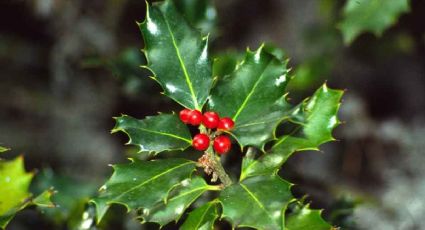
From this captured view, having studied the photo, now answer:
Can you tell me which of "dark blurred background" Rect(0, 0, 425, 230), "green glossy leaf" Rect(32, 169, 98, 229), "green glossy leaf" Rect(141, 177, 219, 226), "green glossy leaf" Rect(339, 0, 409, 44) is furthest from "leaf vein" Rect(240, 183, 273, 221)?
"dark blurred background" Rect(0, 0, 425, 230)

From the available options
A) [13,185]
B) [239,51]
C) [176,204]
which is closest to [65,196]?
[13,185]

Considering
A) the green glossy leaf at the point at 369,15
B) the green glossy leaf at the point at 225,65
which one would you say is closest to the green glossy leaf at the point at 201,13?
the green glossy leaf at the point at 225,65

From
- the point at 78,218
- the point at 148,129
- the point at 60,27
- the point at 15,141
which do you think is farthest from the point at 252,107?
the point at 15,141

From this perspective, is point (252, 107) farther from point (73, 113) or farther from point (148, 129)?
point (73, 113)

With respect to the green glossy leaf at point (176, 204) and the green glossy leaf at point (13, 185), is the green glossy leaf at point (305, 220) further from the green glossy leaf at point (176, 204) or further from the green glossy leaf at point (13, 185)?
the green glossy leaf at point (13, 185)

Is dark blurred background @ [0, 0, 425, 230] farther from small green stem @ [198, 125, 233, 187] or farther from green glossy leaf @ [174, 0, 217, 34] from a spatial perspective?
small green stem @ [198, 125, 233, 187]
